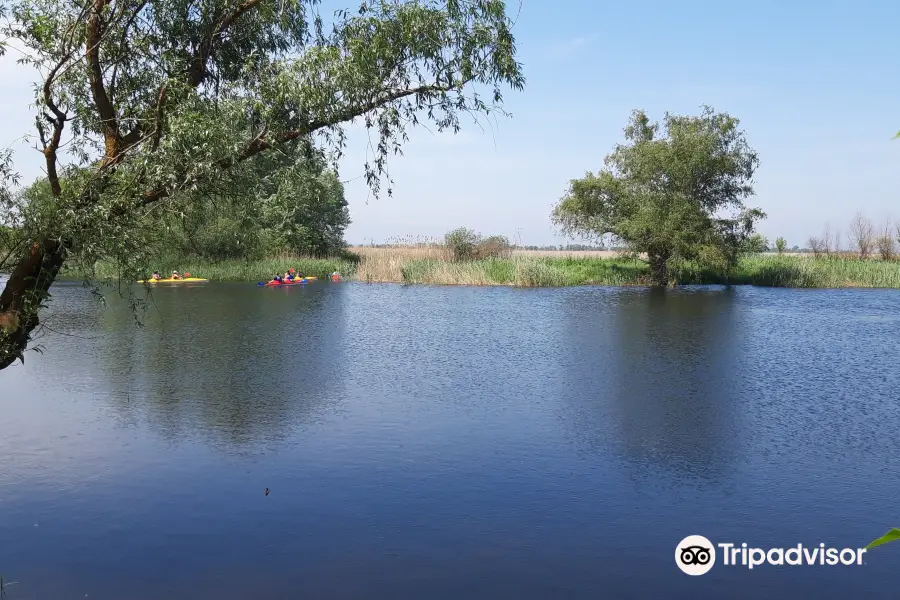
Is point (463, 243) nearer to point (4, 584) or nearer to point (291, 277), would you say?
point (291, 277)

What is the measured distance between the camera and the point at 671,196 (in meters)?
33.4

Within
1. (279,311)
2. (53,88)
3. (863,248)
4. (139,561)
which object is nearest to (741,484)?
(139,561)

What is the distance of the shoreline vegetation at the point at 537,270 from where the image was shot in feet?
118

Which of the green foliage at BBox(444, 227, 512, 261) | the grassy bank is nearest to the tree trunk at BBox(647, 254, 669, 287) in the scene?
the green foliage at BBox(444, 227, 512, 261)

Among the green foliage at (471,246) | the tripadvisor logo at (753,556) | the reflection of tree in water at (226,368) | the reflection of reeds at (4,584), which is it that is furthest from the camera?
the green foliage at (471,246)

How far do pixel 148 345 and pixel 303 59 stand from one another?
11.6 meters

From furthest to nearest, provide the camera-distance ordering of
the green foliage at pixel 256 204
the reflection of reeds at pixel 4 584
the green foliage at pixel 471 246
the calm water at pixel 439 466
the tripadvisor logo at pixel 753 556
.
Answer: the green foliage at pixel 471 246
the green foliage at pixel 256 204
the tripadvisor logo at pixel 753 556
the calm water at pixel 439 466
the reflection of reeds at pixel 4 584

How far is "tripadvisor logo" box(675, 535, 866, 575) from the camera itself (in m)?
6.07

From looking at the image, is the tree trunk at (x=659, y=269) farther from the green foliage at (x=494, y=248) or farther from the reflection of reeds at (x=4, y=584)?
the reflection of reeds at (x=4, y=584)

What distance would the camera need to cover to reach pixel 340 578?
5824 millimetres

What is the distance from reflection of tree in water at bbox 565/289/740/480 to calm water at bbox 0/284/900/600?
0.07 meters

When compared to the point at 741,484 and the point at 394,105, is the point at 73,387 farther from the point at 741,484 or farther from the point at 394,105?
the point at 741,484

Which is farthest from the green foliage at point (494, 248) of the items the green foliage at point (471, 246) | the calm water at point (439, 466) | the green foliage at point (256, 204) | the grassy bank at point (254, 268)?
the green foliage at point (256, 204)

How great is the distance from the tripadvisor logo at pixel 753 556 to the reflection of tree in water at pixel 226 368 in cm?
518
